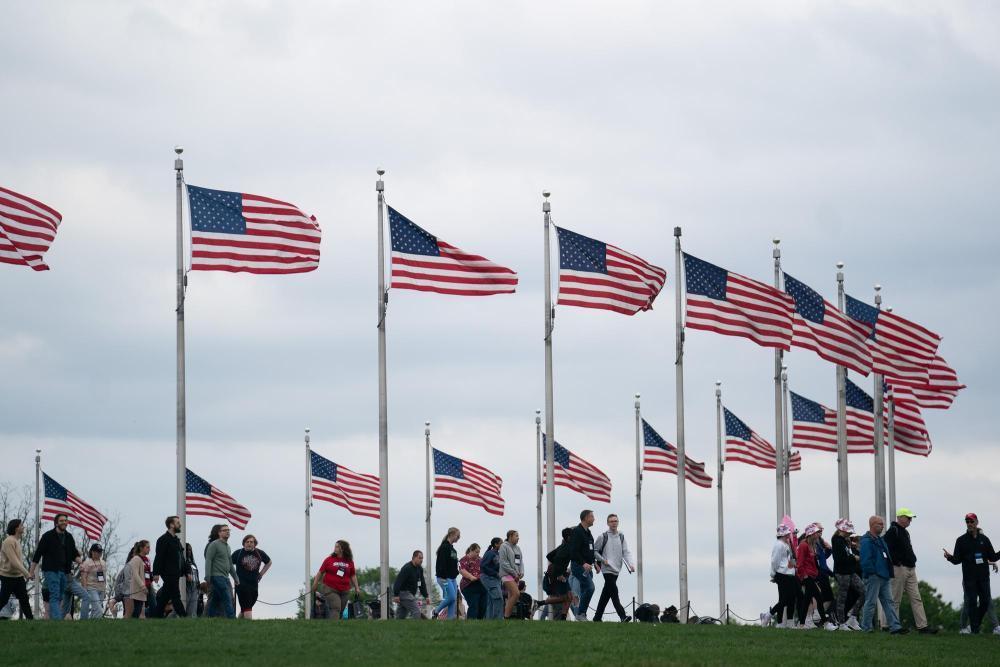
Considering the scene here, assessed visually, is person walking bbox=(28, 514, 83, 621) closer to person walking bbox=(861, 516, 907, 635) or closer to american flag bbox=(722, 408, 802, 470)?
person walking bbox=(861, 516, 907, 635)

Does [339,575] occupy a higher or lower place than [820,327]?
lower

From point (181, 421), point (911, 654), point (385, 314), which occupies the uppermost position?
point (385, 314)

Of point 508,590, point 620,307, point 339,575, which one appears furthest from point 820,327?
point 339,575

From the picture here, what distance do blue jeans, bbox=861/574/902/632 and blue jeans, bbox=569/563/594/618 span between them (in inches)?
206

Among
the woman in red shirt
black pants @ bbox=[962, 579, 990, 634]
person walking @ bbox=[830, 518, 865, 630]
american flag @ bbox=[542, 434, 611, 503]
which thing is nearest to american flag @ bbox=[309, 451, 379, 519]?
american flag @ bbox=[542, 434, 611, 503]

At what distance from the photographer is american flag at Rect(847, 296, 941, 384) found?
139 feet

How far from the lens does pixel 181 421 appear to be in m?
35.1

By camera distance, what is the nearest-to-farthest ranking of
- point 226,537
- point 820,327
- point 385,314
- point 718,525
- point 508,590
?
1. point 226,537
2. point 508,590
3. point 385,314
4. point 820,327
5. point 718,525

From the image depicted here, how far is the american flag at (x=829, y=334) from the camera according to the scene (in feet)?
135

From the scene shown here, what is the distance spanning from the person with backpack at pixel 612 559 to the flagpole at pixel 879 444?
1483 centimetres

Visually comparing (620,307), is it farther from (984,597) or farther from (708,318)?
(984,597)

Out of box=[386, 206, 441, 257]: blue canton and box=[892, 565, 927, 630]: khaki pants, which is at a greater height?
box=[386, 206, 441, 257]: blue canton

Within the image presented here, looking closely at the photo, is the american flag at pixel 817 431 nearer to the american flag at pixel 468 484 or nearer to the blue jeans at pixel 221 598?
the american flag at pixel 468 484

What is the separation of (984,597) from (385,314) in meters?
13.8
